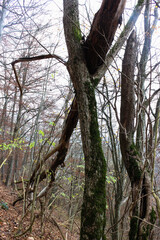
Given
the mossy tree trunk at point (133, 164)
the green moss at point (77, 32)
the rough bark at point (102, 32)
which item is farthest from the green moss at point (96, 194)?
the green moss at point (77, 32)

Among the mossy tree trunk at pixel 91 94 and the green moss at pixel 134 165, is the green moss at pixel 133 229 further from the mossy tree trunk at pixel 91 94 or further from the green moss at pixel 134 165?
the mossy tree trunk at pixel 91 94

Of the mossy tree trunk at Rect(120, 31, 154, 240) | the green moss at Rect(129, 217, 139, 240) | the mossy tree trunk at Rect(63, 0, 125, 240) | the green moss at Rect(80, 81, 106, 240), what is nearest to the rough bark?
the mossy tree trunk at Rect(63, 0, 125, 240)

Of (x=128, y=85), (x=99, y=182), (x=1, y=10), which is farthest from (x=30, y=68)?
(x=99, y=182)

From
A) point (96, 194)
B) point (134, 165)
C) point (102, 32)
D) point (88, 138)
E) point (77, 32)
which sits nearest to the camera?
point (96, 194)

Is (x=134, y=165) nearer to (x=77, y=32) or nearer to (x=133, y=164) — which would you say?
(x=133, y=164)

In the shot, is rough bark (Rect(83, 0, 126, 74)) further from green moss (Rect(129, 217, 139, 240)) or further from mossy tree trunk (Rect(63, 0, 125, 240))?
green moss (Rect(129, 217, 139, 240))

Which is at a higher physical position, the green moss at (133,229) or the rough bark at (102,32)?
the rough bark at (102,32)

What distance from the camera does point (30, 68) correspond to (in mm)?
8453

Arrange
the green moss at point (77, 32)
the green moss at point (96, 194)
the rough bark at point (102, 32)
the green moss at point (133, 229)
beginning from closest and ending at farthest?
the green moss at point (96, 194), the rough bark at point (102, 32), the green moss at point (133, 229), the green moss at point (77, 32)

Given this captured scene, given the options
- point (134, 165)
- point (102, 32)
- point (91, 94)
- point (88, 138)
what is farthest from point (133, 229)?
point (102, 32)

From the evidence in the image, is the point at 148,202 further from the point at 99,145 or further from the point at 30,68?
the point at 30,68

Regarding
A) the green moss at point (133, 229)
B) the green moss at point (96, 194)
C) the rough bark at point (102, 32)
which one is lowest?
the green moss at point (133, 229)

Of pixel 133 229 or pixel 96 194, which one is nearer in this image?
pixel 96 194

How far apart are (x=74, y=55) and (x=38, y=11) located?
4540 millimetres
